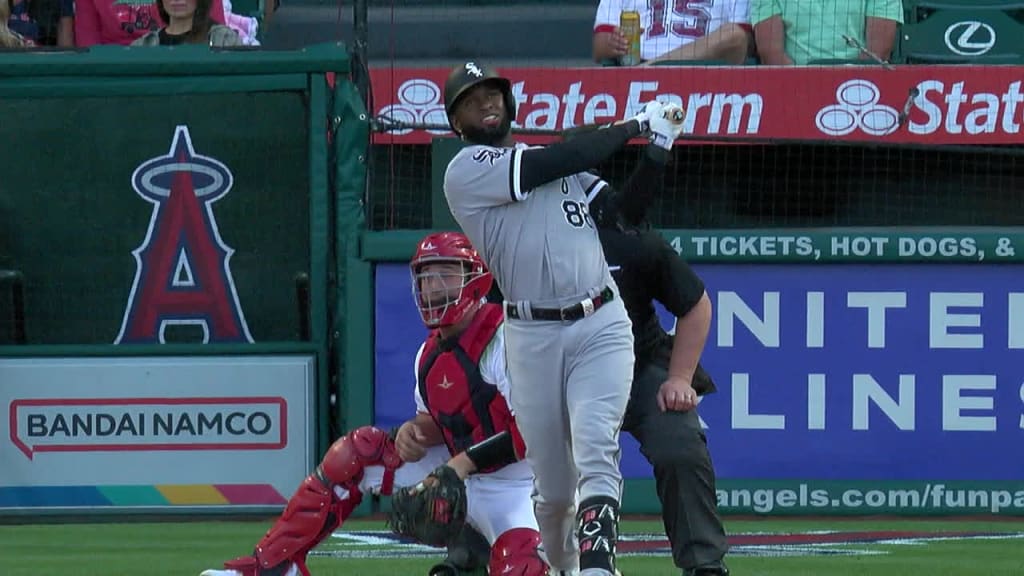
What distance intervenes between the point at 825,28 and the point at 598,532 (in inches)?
198

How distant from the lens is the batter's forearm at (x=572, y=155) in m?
4.98

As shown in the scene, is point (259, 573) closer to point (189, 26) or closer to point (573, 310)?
point (573, 310)

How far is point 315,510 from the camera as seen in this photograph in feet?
17.4

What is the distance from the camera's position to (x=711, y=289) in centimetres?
816

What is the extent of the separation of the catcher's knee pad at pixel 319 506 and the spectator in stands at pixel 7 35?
14.7ft

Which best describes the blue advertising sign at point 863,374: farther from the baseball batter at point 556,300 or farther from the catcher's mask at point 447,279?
the baseball batter at point 556,300

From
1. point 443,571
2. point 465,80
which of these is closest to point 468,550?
point 443,571

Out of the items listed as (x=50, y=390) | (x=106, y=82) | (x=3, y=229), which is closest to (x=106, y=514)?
(x=50, y=390)

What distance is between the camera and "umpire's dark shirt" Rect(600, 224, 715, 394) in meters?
5.44

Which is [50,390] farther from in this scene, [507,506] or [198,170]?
[507,506]

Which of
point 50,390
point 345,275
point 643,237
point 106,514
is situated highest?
point 643,237

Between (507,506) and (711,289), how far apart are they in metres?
2.95

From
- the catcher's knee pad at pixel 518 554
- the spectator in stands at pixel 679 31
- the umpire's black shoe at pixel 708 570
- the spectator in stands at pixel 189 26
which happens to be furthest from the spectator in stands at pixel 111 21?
the umpire's black shoe at pixel 708 570

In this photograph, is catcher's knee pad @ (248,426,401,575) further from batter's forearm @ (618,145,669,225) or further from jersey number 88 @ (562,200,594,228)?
batter's forearm @ (618,145,669,225)
